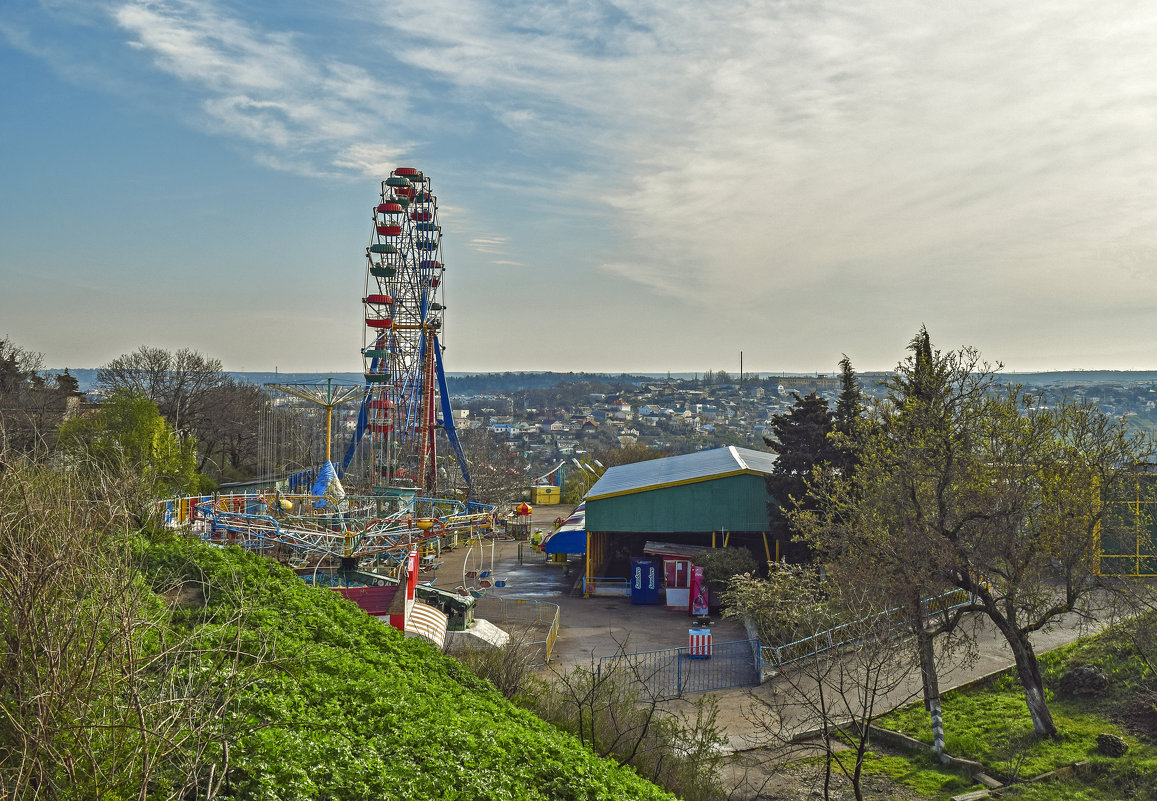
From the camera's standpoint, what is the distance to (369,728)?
7609 millimetres

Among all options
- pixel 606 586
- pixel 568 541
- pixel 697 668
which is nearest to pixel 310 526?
pixel 568 541

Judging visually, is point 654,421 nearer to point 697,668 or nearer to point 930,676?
point 697,668

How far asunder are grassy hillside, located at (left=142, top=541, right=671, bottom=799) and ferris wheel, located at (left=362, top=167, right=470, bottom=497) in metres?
29.5

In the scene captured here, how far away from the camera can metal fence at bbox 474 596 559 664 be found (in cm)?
2284

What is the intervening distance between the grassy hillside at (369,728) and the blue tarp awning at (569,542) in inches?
665

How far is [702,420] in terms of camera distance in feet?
534

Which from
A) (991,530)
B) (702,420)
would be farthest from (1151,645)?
(702,420)

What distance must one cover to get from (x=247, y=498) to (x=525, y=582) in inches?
396

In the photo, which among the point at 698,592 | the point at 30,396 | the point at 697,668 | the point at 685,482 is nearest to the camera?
the point at 697,668

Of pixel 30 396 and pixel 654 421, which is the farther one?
pixel 654 421

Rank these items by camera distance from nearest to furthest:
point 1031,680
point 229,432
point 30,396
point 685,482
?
point 1031,680
point 685,482
point 30,396
point 229,432

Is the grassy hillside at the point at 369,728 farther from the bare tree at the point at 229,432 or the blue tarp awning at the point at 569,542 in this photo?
the bare tree at the point at 229,432

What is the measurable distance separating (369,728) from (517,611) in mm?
16790

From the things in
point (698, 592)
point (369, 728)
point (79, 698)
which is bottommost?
point (698, 592)
